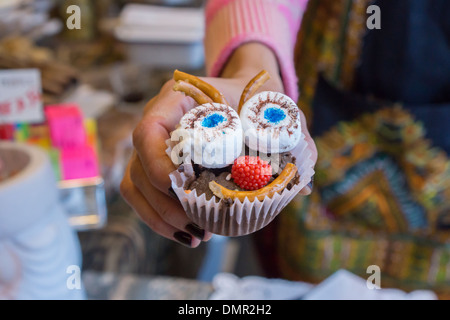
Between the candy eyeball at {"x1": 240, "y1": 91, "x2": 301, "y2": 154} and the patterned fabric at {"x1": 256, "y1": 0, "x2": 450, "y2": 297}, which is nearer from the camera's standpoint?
the candy eyeball at {"x1": 240, "y1": 91, "x2": 301, "y2": 154}

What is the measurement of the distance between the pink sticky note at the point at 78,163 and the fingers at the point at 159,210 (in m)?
0.61

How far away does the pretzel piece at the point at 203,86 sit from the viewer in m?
0.53

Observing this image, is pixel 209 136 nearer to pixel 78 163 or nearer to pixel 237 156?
pixel 237 156

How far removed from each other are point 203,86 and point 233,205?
14 cm

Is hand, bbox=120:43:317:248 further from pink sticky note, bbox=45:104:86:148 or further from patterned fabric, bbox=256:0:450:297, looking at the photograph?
pink sticky note, bbox=45:104:86:148

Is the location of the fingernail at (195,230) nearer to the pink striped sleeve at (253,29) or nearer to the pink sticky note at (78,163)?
the pink striped sleeve at (253,29)

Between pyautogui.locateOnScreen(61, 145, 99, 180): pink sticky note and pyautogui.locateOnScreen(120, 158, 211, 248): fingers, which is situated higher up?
pyautogui.locateOnScreen(120, 158, 211, 248): fingers

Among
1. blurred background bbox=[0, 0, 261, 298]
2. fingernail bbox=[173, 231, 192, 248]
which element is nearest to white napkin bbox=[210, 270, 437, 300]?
blurred background bbox=[0, 0, 261, 298]

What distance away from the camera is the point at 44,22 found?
5.09 feet

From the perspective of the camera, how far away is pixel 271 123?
1.69 ft

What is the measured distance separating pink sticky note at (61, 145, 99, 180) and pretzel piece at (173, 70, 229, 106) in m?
0.75

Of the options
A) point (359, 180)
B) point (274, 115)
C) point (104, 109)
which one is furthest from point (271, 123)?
point (104, 109)

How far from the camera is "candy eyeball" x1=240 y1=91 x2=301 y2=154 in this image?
0.51 meters
